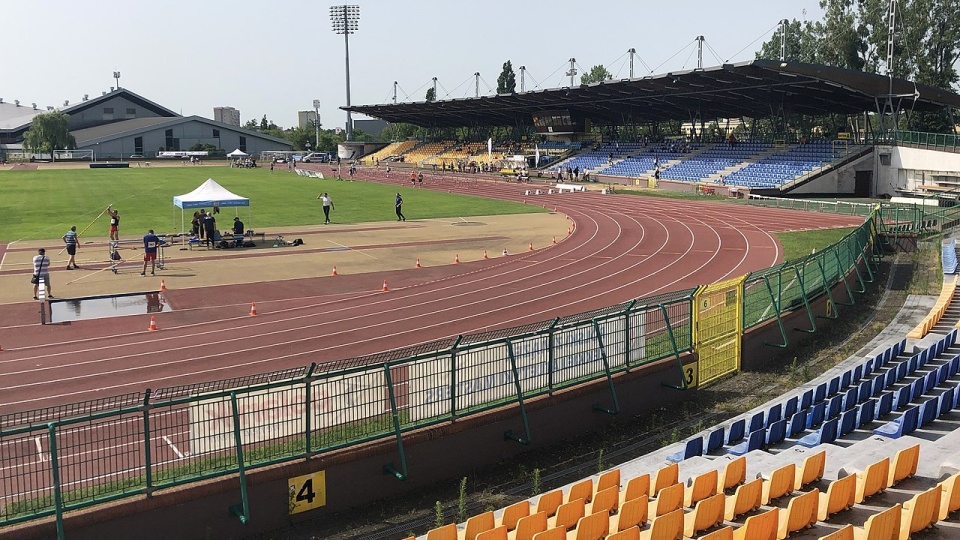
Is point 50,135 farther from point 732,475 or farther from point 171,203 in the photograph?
point 732,475

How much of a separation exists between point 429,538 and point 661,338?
844 centimetres

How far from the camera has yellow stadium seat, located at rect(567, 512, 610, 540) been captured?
25.8 ft

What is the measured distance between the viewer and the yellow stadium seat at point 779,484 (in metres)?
9.26

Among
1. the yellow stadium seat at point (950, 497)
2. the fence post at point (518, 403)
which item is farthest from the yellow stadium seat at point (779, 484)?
the fence post at point (518, 403)

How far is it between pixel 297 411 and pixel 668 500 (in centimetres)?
470

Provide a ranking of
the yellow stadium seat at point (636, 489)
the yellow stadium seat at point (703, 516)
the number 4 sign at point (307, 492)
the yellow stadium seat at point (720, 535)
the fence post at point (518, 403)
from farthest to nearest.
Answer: the fence post at point (518, 403)
the number 4 sign at point (307, 492)
the yellow stadium seat at point (636, 489)
the yellow stadium seat at point (703, 516)
the yellow stadium seat at point (720, 535)

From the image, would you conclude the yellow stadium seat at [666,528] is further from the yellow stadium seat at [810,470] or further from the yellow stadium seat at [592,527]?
the yellow stadium seat at [810,470]

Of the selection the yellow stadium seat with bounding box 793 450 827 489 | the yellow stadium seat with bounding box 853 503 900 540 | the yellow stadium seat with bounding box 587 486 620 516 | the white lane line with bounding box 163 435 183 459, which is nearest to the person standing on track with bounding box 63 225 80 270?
the white lane line with bounding box 163 435 183 459

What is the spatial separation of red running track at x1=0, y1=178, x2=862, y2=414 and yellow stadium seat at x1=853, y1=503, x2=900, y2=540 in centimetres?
1184

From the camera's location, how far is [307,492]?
1040 centimetres

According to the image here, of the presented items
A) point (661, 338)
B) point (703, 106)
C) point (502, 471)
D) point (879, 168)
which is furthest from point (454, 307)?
point (703, 106)

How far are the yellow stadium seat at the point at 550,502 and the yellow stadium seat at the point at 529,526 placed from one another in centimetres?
69

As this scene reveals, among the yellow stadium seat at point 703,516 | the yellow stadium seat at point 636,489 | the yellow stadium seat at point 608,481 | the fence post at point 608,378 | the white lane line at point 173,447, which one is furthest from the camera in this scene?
the fence post at point 608,378

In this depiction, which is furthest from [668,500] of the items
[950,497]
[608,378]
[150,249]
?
[150,249]
